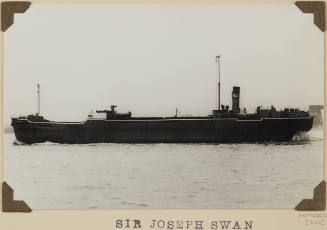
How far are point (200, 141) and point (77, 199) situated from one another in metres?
10.5

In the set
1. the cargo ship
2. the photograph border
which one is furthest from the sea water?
the cargo ship

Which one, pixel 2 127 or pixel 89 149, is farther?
pixel 89 149

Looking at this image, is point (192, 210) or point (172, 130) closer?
point (192, 210)

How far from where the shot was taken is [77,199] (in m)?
8.95

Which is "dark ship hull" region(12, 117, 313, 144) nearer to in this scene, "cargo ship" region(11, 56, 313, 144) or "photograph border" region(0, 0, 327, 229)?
"cargo ship" region(11, 56, 313, 144)

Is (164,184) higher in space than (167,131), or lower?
lower

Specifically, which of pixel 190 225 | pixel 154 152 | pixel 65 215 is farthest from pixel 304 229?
pixel 154 152

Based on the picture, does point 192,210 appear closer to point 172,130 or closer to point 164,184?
point 164,184

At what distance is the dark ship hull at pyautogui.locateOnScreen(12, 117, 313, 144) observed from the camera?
18.8 meters

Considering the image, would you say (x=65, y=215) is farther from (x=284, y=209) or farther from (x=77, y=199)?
(x=284, y=209)

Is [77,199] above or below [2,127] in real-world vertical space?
below

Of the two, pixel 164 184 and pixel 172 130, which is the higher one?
pixel 172 130

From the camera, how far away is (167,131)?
19328mm

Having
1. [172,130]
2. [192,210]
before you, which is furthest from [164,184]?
[172,130]
